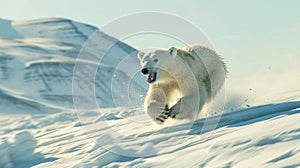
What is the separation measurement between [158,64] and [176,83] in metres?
0.52

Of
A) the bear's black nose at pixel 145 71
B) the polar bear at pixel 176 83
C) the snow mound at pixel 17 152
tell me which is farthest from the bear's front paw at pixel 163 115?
the snow mound at pixel 17 152

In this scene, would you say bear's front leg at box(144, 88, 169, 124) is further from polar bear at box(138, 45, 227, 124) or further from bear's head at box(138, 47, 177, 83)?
bear's head at box(138, 47, 177, 83)

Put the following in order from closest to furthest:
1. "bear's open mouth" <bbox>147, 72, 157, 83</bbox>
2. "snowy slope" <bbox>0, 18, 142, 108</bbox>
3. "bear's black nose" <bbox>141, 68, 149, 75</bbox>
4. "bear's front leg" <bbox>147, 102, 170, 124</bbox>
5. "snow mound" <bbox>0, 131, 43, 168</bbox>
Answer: "bear's front leg" <bbox>147, 102, 170, 124</bbox>, "bear's black nose" <bbox>141, 68, 149, 75</bbox>, "bear's open mouth" <bbox>147, 72, 157, 83</bbox>, "snow mound" <bbox>0, 131, 43, 168</bbox>, "snowy slope" <bbox>0, 18, 142, 108</bbox>

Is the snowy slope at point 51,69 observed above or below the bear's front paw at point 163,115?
below

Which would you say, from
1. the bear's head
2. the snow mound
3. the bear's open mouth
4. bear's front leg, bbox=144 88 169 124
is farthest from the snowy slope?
bear's front leg, bbox=144 88 169 124

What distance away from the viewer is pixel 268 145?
5242 millimetres

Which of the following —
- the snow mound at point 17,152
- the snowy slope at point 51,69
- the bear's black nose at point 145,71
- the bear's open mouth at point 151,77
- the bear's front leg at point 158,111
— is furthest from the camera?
the snowy slope at point 51,69

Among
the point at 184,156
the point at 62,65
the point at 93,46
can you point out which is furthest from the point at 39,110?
the point at 93,46

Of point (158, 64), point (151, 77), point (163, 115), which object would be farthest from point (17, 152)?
point (158, 64)

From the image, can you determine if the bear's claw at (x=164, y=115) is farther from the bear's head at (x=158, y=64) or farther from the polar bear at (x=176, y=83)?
the bear's head at (x=158, y=64)

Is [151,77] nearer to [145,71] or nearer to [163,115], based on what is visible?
[145,71]

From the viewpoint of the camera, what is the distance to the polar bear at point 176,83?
7586 millimetres

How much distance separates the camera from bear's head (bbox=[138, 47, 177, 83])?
7.89 metres

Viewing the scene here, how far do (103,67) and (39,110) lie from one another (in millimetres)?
25493
